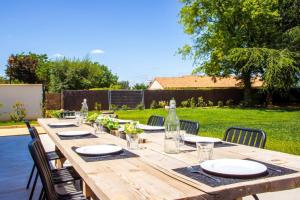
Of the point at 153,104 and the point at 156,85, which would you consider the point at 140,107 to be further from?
the point at 156,85

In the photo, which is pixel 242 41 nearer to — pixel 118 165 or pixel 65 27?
pixel 65 27

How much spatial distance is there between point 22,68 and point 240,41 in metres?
18.1

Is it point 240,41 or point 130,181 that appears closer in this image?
point 130,181

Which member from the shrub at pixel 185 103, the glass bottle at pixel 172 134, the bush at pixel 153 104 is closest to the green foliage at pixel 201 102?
the shrub at pixel 185 103

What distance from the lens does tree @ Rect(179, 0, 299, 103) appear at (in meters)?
16.9

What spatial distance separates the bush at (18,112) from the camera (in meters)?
11.5

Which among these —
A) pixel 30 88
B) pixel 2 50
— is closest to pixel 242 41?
pixel 30 88

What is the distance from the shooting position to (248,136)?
2617 mm

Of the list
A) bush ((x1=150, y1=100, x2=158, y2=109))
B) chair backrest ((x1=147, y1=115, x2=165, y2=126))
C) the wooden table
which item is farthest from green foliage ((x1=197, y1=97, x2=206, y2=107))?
the wooden table

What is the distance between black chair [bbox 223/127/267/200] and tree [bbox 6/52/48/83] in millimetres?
26501

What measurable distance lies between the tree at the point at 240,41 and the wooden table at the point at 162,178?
15.4 metres

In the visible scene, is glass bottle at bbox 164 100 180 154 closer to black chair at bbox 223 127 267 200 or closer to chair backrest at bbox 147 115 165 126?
black chair at bbox 223 127 267 200

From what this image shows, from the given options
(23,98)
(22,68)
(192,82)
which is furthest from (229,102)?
(22,68)

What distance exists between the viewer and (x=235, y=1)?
60.7ft
